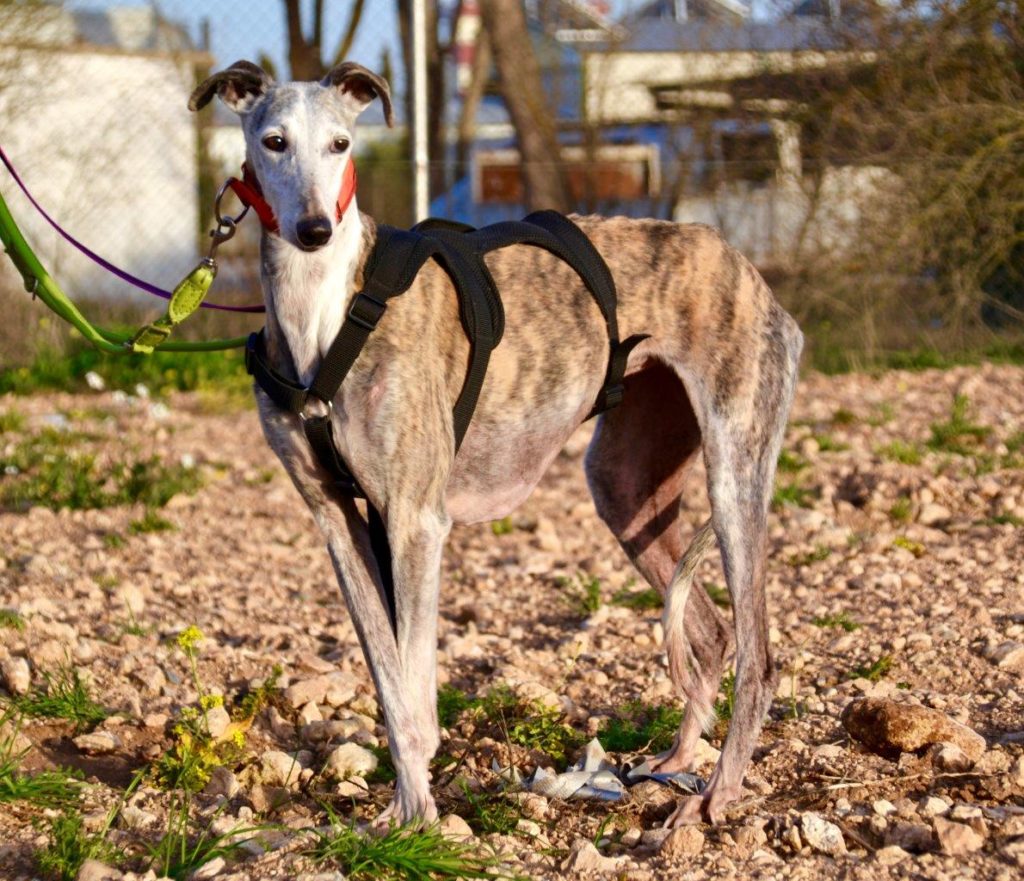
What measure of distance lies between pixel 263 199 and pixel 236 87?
1.59ft

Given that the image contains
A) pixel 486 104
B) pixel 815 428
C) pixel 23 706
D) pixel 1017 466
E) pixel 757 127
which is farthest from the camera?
pixel 486 104

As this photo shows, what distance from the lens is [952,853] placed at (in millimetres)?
2893

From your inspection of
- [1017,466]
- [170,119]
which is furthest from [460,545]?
[170,119]

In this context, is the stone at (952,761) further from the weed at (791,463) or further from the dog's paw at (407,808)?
the weed at (791,463)

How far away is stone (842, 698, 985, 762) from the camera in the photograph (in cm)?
341

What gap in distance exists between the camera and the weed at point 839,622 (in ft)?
14.8

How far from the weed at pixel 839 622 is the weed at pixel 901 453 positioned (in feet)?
7.01

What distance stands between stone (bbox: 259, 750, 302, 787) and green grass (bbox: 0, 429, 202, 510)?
2.91 metres

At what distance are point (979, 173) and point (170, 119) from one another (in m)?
6.01

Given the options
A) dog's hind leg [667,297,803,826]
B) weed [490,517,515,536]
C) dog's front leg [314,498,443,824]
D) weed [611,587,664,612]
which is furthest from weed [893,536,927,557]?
dog's front leg [314,498,443,824]

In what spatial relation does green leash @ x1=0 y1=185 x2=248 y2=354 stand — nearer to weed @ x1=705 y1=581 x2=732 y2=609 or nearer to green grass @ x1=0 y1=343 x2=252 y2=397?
weed @ x1=705 y1=581 x2=732 y2=609

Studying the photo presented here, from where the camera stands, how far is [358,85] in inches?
143

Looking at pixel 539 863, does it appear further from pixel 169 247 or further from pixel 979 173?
pixel 169 247

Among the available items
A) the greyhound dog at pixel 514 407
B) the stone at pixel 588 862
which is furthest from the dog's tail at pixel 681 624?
the stone at pixel 588 862
